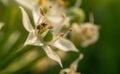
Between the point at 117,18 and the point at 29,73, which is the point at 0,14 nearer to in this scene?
the point at 29,73

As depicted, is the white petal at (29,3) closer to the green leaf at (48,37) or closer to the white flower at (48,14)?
the white flower at (48,14)

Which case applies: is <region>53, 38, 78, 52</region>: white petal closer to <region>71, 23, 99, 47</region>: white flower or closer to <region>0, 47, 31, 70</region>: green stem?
<region>0, 47, 31, 70</region>: green stem

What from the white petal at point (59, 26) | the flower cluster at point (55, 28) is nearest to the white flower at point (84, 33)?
the flower cluster at point (55, 28)

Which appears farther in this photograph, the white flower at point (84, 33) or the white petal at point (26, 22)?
the white flower at point (84, 33)

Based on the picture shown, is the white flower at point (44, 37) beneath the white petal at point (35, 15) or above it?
beneath

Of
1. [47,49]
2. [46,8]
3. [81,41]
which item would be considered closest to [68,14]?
[81,41]

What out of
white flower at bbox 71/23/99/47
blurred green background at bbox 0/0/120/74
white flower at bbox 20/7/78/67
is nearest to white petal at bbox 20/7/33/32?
white flower at bbox 20/7/78/67
